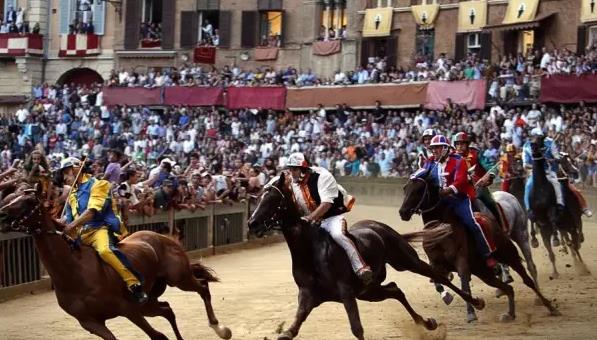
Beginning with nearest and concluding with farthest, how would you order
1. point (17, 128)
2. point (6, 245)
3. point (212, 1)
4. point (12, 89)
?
point (6, 245)
point (17, 128)
point (212, 1)
point (12, 89)

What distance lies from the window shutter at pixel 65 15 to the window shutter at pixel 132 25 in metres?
3.88

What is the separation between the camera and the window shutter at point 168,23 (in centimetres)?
5525

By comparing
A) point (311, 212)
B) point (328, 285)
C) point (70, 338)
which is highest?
point (311, 212)

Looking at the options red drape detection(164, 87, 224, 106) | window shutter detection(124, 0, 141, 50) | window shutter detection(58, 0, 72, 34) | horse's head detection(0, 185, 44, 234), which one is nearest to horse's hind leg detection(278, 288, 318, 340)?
horse's head detection(0, 185, 44, 234)

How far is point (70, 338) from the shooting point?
13.7 m

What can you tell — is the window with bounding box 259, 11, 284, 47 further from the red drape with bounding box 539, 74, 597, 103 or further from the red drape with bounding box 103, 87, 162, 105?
the red drape with bounding box 539, 74, 597, 103

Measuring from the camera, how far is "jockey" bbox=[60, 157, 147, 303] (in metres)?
11.7

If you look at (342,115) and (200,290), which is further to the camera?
(342,115)

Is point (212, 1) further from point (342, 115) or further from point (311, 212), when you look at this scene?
point (311, 212)

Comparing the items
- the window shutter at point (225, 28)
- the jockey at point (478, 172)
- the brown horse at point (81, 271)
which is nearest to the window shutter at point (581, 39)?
the window shutter at point (225, 28)

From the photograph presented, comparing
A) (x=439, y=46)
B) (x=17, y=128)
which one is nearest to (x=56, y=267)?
(x=439, y=46)

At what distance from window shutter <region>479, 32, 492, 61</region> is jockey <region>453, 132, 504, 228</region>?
26.5 metres

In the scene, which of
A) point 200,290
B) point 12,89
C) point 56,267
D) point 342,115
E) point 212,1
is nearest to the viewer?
point 56,267

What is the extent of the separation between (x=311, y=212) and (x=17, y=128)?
129ft
